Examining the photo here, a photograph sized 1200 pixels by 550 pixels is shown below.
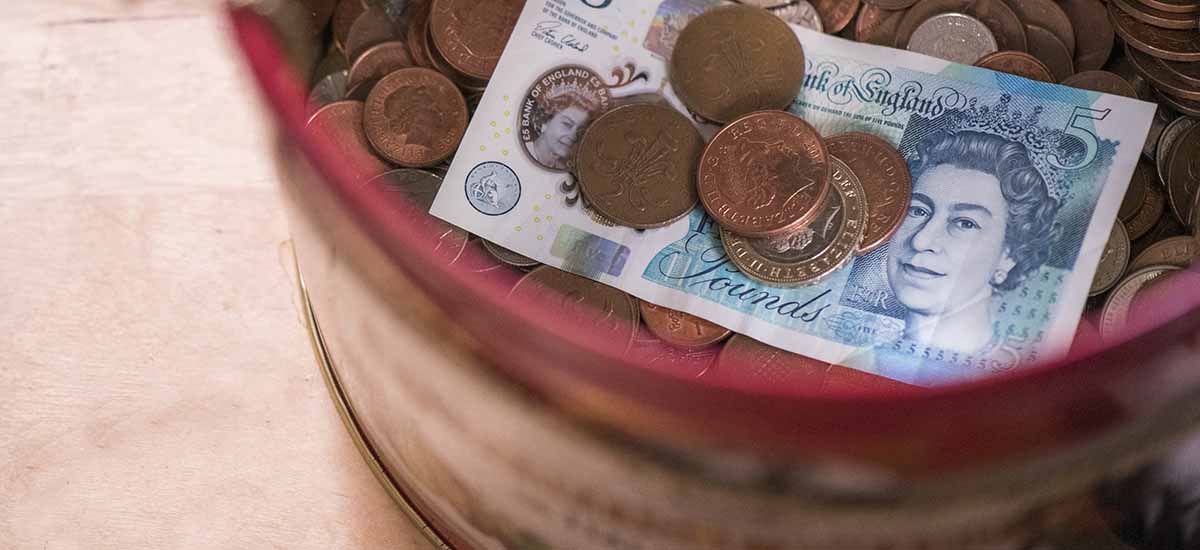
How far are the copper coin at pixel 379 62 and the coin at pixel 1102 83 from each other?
534 millimetres

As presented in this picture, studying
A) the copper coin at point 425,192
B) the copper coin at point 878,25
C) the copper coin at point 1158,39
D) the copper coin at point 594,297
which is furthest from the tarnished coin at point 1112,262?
the copper coin at point 425,192

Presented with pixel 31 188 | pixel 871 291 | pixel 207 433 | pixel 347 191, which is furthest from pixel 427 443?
pixel 31 188

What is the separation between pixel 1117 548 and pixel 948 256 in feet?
1.13

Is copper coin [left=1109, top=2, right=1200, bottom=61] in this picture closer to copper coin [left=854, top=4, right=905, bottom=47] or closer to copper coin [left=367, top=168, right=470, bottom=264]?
copper coin [left=854, top=4, right=905, bottom=47]

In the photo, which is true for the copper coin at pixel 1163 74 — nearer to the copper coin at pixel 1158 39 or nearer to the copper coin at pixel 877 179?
the copper coin at pixel 1158 39

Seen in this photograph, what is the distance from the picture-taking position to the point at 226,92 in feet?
2.96

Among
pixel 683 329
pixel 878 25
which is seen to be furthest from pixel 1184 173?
pixel 683 329

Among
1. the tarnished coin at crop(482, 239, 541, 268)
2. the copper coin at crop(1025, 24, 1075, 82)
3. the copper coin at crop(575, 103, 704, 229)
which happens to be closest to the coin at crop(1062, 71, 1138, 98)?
the copper coin at crop(1025, 24, 1075, 82)

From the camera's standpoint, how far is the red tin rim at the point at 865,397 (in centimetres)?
36

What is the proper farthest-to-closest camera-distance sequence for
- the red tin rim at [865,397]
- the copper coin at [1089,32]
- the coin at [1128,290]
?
the copper coin at [1089,32], the coin at [1128,290], the red tin rim at [865,397]

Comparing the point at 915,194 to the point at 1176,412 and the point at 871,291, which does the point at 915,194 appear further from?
the point at 1176,412

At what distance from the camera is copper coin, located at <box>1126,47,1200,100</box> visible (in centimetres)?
79

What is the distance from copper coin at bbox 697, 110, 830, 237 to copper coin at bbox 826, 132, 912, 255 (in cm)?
3

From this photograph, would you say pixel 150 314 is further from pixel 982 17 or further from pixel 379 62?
pixel 982 17
